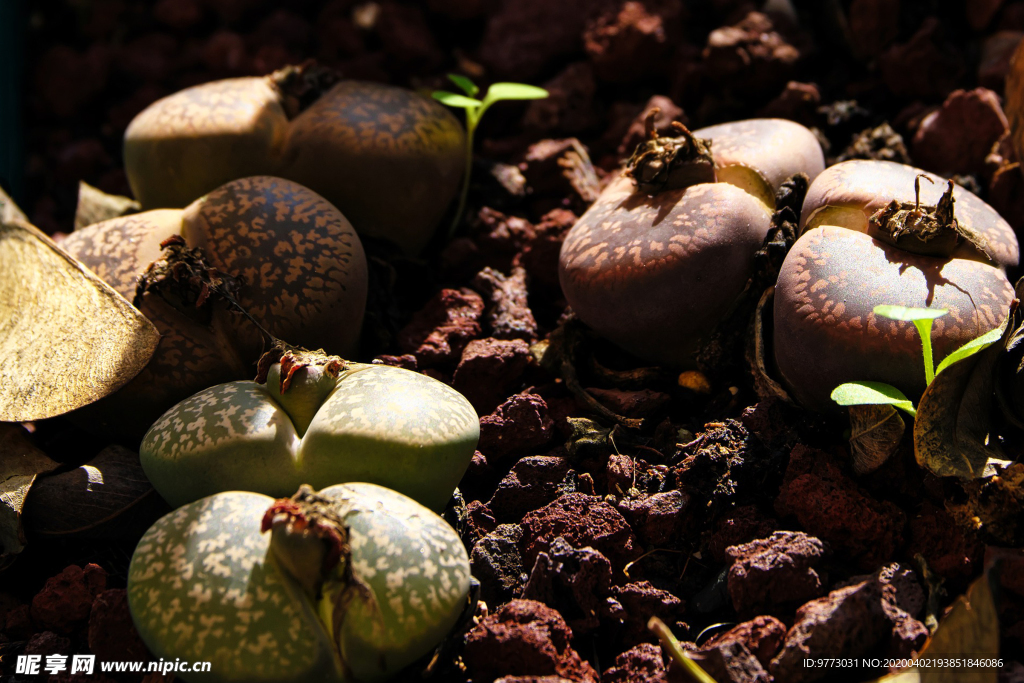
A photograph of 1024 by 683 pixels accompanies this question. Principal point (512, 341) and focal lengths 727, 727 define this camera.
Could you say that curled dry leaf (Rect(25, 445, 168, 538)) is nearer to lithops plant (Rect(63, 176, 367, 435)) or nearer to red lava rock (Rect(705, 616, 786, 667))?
lithops plant (Rect(63, 176, 367, 435))

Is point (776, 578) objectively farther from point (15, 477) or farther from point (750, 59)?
point (750, 59)

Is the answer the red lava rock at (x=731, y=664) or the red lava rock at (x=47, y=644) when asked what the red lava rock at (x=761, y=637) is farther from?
the red lava rock at (x=47, y=644)

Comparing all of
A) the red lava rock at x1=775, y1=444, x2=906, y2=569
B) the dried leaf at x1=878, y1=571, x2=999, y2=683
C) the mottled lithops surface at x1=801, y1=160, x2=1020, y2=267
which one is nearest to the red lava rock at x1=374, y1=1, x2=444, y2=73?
the mottled lithops surface at x1=801, y1=160, x2=1020, y2=267

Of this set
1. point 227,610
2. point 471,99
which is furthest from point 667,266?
point 227,610

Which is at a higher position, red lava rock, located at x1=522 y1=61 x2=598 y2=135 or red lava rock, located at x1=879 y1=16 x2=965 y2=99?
red lava rock, located at x1=879 y1=16 x2=965 y2=99

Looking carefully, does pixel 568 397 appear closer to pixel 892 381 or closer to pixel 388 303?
pixel 388 303

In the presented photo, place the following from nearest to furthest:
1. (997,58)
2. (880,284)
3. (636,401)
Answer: (880,284), (636,401), (997,58)

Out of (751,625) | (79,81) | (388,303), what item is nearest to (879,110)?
(388,303)
